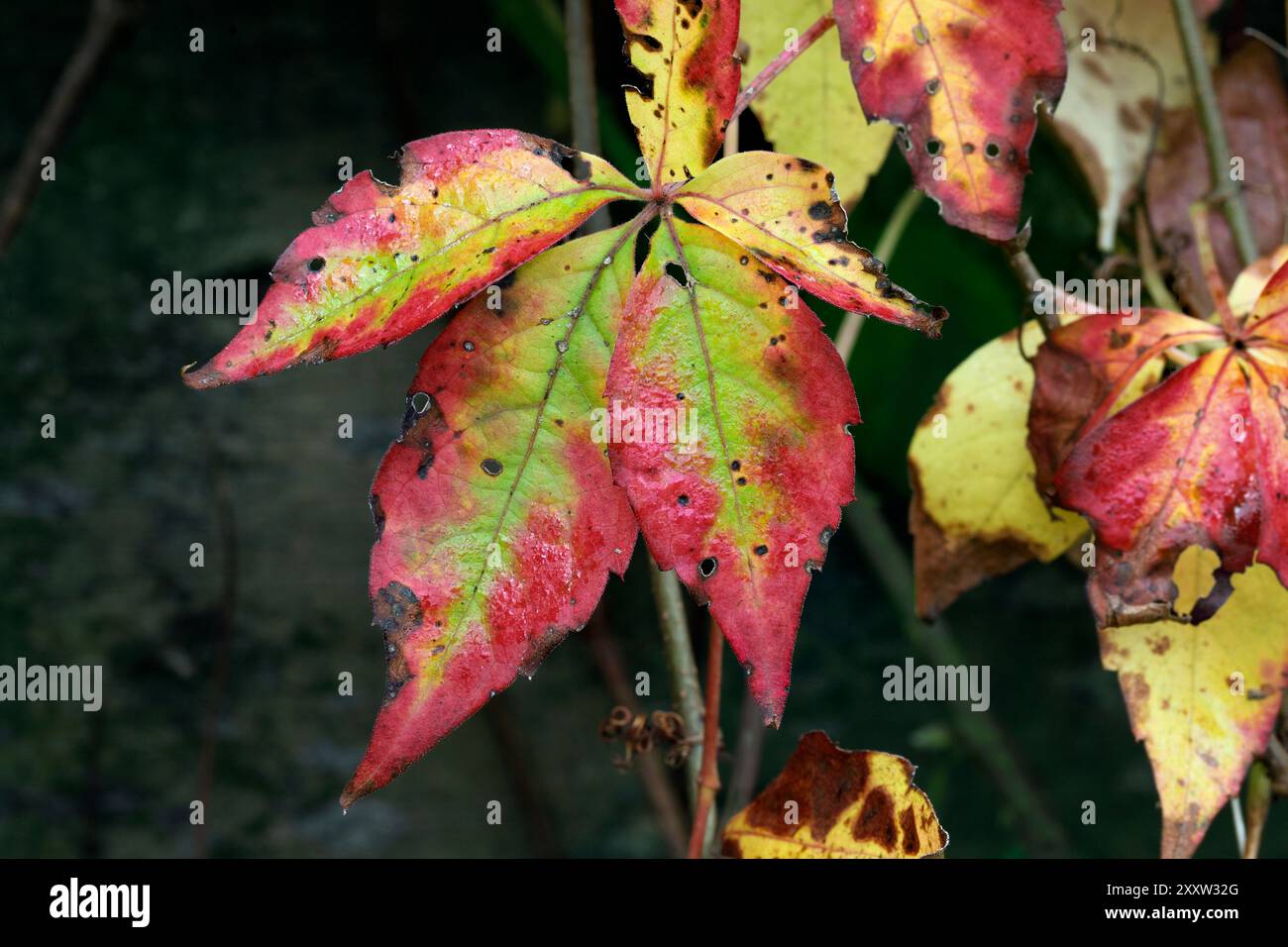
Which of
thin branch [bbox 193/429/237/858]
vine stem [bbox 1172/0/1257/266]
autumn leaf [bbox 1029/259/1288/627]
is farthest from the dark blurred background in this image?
autumn leaf [bbox 1029/259/1288/627]

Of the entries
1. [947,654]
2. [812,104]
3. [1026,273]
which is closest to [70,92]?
[812,104]

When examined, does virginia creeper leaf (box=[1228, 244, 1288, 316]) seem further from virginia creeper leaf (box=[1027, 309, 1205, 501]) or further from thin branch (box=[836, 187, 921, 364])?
thin branch (box=[836, 187, 921, 364])

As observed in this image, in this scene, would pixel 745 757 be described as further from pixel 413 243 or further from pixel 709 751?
pixel 413 243

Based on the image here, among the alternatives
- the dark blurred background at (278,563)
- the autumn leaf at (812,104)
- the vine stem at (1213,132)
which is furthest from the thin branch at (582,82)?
the vine stem at (1213,132)

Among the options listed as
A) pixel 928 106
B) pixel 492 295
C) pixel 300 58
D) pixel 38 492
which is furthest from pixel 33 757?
pixel 928 106

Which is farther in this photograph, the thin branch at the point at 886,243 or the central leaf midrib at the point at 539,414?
the thin branch at the point at 886,243

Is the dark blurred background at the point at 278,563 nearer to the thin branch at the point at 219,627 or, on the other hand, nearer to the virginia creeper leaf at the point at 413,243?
the thin branch at the point at 219,627

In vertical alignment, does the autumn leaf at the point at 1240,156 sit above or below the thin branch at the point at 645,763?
above

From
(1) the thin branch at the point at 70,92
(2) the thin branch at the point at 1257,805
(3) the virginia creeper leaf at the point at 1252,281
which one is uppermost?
(1) the thin branch at the point at 70,92
